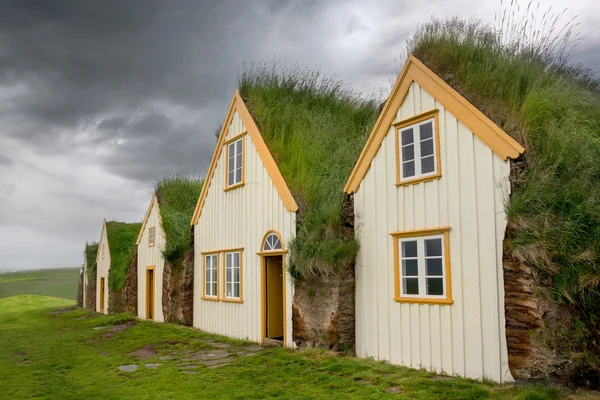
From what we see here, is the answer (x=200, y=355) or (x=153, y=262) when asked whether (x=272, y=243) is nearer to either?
(x=200, y=355)

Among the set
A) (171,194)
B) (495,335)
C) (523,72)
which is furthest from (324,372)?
(171,194)

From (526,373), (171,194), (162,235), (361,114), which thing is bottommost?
(526,373)

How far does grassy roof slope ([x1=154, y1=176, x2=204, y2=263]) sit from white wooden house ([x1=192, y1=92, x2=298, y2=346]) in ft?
4.56

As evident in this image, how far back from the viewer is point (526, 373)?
306 inches

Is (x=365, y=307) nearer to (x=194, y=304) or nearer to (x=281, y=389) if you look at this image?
(x=281, y=389)

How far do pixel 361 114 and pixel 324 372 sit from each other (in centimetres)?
1045

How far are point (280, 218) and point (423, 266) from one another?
4808 mm

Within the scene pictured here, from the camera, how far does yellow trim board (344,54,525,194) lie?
28.2 feet

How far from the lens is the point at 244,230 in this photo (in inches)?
606

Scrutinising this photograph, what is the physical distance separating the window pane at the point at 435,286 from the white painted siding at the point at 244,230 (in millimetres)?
4075

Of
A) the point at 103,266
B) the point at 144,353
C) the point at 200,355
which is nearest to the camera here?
the point at 200,355

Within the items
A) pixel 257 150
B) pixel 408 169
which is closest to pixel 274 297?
pixel 257 150

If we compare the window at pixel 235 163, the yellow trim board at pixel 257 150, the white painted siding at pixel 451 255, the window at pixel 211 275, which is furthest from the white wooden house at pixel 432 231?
the window at pixel 211 275

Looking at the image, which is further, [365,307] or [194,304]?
[194,304]
